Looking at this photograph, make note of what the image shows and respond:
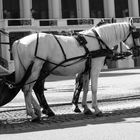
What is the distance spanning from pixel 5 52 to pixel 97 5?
58.0ft

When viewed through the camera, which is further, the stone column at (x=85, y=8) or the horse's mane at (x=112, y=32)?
the stone column at (x=85, y=8)

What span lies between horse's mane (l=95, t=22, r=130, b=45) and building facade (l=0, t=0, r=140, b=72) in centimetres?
3595

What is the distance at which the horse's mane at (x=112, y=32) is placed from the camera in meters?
10.0

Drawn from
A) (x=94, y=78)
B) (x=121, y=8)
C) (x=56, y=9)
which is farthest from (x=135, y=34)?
(x=121, y=8)

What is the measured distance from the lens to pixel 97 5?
189 ft

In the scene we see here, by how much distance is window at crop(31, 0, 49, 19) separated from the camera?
5266 centimetres

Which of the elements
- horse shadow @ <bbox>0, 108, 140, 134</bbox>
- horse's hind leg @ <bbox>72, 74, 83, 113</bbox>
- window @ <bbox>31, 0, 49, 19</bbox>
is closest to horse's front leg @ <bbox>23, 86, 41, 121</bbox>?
horse shadow @ <bbox>0, 108, 140, 134</bbox>

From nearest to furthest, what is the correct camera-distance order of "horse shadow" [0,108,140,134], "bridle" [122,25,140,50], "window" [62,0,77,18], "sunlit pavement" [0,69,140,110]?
"horse shadow" [0,108,140,134] → "bridle" [122,25,140,50] → "sunlit pavement" [0,69,140,110] → "window" [62,0,77,18]

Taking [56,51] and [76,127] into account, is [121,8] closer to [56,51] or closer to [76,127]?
[56,51]

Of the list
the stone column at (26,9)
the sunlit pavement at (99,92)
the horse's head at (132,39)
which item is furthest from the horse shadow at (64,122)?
the stone column at (26,9)

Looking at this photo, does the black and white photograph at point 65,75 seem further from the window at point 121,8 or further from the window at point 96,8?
the window at point 121,8

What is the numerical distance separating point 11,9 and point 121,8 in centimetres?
1727

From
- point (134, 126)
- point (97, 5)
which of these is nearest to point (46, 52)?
point (134, 126)

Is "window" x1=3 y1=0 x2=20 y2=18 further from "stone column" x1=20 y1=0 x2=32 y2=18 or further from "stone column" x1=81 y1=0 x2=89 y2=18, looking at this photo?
"stone column" x1=81 y1=0 x2=89 y2=18
